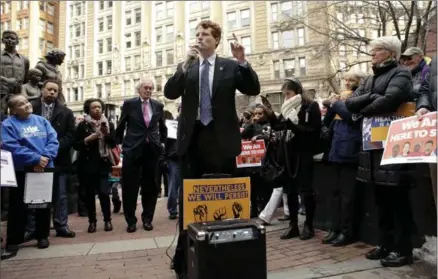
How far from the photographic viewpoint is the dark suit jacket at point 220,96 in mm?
2986

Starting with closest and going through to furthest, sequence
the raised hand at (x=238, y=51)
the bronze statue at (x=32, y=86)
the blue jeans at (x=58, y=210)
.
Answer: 1. the raised hand at (x=238, y=51)
2. the blue jeans at (x=58, y=210)
3. the bronze statue at (x=32, y=86)

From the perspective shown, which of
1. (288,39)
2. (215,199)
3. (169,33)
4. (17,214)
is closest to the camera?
(215,199)

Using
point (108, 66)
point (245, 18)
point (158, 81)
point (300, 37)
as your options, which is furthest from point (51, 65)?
point (108, 66)

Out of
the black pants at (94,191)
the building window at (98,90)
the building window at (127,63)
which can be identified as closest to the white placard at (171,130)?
the black pants at (94,191)

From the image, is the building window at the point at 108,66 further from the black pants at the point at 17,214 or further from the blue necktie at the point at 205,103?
the blue necktie at the point at 205,103

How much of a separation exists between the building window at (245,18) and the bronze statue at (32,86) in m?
40.5

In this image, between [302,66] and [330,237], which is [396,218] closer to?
[330,237]

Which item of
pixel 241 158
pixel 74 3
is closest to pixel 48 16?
pixel 74 3

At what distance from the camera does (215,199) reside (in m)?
2.77

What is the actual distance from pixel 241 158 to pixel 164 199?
372 cm

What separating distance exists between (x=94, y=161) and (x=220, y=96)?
126 inches

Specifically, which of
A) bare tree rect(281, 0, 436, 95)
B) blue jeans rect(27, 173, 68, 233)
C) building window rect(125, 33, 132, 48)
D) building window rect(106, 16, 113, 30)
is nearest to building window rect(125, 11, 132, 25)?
building window rect(125, 33, 132, 48)

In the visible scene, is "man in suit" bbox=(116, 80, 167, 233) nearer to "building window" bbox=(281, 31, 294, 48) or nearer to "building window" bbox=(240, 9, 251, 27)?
"building window" bbox=(281, 31, 294, 48)

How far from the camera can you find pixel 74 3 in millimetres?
57406
